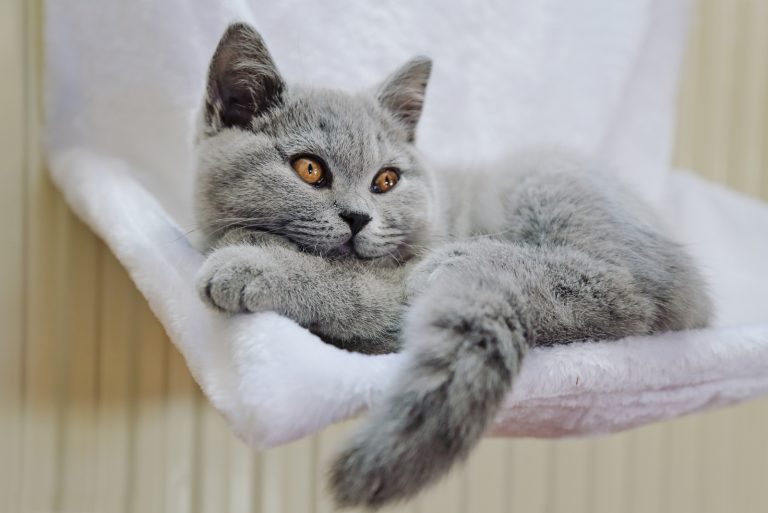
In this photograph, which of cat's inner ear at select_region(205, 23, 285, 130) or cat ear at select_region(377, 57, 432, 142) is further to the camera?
cat ear at select_region(377, 57, 432, 142)

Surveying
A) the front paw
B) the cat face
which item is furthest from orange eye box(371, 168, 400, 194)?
the front paw

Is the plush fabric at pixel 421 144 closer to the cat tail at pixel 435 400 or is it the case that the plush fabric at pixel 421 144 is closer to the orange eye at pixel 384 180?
the cat tail at pixel 435 400

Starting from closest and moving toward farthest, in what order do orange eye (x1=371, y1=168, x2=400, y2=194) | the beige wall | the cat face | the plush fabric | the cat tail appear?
1. the cat tail
2. the plush fabric
3. the cat face
4. orange eye (x1=371, y1=168, x2=400, y2=194)
5. the beige wall

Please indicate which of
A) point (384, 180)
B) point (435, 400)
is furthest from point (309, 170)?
point (435, 400)

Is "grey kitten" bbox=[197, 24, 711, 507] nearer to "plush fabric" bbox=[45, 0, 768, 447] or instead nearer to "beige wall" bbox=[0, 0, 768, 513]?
"plush fabric" bbox=[45, 0, 768, 447]

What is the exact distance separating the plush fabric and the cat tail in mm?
39

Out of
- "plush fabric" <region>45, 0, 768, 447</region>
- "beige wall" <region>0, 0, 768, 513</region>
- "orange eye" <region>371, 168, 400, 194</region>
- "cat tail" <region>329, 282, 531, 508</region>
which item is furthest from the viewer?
"beige wall" <region>0, 0, 768, 513</region>

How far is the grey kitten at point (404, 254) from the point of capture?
0.56m

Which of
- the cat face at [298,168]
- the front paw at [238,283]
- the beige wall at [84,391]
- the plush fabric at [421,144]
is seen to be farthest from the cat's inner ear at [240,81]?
the beige wall at [84,391]

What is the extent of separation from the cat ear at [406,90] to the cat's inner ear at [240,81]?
0.58 ft

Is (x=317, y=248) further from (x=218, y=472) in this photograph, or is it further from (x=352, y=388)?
(x=218, y=472)

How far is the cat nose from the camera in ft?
2.61

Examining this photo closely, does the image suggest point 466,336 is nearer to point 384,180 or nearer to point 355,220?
point 355,220

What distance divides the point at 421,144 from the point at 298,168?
48 centimetres
